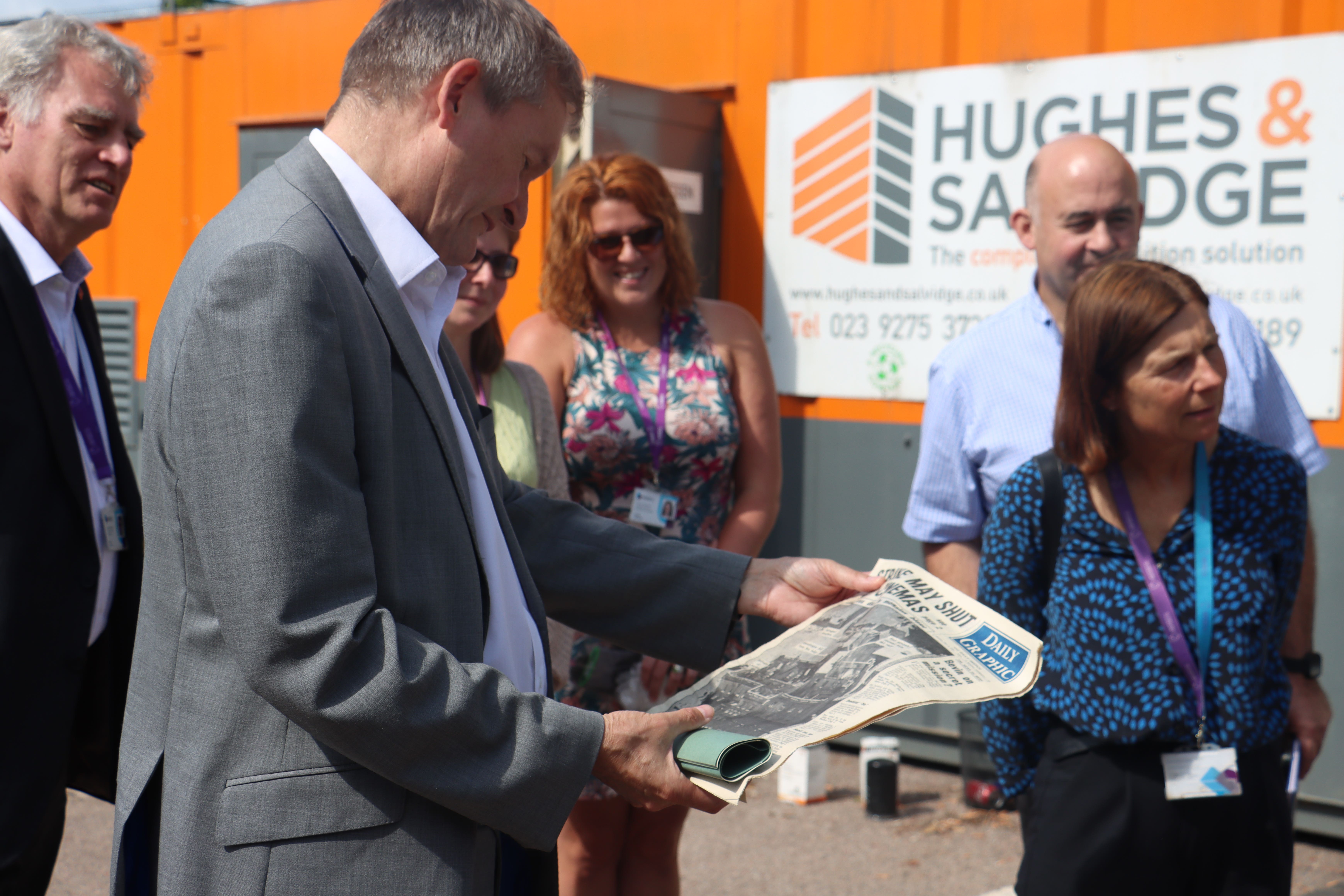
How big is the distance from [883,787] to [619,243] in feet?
8.20

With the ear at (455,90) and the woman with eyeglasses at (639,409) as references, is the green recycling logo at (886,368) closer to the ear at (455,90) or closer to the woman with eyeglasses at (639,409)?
the woman with eyeglasses at (639,409)

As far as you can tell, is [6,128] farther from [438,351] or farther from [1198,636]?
[1198,636]

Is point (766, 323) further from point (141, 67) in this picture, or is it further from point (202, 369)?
point (202, 369)

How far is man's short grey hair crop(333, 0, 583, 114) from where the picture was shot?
147cm

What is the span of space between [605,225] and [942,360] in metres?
1.00

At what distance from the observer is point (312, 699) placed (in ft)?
4.33

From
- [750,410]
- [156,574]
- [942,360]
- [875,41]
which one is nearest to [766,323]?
[875,41]

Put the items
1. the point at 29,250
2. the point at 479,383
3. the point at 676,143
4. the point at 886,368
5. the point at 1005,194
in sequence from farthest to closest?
the point at 676,143
the point at 886,368
the point at 1005,194
the point at 479,383
the point at 29,250

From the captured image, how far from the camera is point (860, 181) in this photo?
514cm

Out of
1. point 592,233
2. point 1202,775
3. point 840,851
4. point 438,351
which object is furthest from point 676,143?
point 438,351

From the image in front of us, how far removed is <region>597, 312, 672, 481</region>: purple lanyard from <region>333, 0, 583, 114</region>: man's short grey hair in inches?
70.9

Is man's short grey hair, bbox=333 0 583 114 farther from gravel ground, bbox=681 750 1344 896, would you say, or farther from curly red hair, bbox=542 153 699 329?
gravel ground, bbox=681 750 1344 896

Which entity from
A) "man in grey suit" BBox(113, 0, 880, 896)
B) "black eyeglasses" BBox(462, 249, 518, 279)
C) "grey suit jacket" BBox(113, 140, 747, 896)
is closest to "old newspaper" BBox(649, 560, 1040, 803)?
"man in grey suit" BBox(113, 0, 880, 896)

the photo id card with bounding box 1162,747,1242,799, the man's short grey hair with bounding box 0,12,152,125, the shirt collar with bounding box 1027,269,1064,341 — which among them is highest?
the man's short grey hair with bounding box 0,12,152,125
